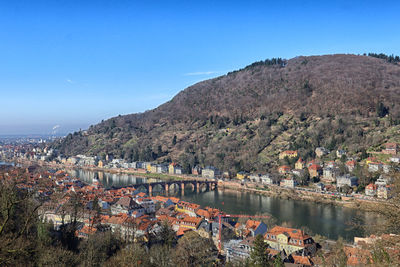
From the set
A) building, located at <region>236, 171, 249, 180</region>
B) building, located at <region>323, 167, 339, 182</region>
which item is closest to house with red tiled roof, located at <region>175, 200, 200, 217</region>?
building, located at <region>236, 171, 249, 180</region>

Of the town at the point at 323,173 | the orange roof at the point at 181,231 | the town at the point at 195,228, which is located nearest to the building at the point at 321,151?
the town at the point at 323,173

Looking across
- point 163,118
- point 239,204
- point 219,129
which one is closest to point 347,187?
point 239,204

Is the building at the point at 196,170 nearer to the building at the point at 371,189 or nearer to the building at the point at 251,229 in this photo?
the building at the point at 371,189

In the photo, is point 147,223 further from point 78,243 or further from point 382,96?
point 382,96

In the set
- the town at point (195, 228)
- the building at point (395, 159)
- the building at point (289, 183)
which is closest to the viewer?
the town at point (195, 228)

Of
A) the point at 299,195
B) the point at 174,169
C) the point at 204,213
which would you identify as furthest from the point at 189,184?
the point at 204,213
